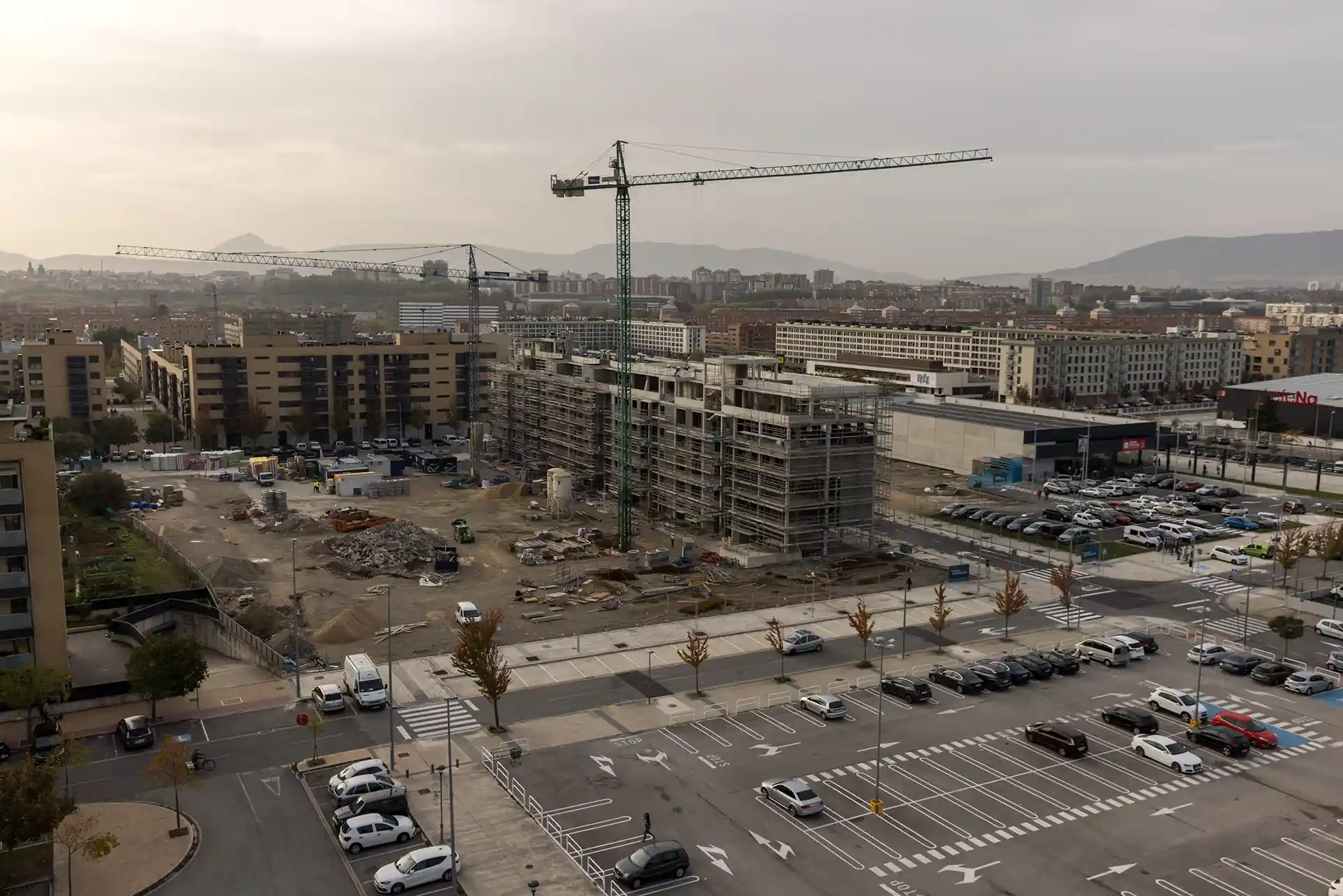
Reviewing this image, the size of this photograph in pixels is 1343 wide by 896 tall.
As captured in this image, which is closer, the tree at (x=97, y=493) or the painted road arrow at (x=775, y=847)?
the painted road arrow at (x=775, y=847)

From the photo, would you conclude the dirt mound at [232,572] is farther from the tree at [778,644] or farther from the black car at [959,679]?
the black car at [959,679]

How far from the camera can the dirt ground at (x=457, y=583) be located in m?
39.6

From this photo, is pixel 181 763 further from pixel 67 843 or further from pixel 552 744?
pixel 552 744

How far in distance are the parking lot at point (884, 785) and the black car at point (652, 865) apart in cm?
26

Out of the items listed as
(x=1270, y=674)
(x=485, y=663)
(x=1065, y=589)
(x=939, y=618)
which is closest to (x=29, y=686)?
(x=485, y=663)

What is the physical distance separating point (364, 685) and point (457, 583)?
15.5 m

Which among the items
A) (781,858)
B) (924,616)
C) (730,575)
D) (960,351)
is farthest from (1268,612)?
(960,351)

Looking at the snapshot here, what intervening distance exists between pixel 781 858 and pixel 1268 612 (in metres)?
30.1

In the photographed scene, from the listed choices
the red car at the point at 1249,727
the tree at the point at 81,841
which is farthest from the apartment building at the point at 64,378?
the red car at the point at 1249,727

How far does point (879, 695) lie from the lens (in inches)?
1162

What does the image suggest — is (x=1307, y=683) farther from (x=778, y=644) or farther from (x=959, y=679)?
(x=778, y=644)

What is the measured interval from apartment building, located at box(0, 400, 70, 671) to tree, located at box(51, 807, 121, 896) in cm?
848

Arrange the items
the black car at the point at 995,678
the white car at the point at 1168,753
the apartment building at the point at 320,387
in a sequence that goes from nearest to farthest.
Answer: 1. the white car at the point at 1168,753
2. the black car at the point at 995,678
3. the apartment building at the point at 320,387

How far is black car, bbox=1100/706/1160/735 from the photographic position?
29.3 m
